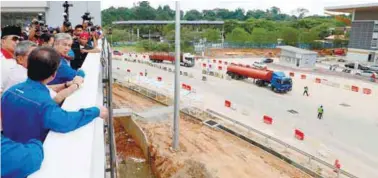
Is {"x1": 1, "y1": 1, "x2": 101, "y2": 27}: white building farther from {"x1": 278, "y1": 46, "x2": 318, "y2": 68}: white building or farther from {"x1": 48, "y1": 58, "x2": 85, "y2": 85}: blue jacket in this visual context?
{"x1": 278, "y1": 46, "x2": 318, "y2": 68}: white building

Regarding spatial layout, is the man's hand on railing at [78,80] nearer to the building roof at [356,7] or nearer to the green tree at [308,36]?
the building roof at [356,7]

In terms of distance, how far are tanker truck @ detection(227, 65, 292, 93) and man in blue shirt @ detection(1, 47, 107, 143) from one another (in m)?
23.6

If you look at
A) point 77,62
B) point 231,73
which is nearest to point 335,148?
point 77,62

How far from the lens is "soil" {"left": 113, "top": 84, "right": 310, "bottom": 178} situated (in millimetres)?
11016

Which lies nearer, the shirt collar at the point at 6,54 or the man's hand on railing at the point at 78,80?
the man's hand on railing at the point at 78,80

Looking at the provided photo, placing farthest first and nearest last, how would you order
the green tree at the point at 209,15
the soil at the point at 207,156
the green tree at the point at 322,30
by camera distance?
1. the green tree at the point at 209,15
2. the green tree at the point at 322,30
3. the soil at the point at 207,156

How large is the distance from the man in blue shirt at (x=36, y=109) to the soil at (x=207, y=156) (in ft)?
30.6

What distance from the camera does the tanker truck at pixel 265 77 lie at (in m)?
24.3

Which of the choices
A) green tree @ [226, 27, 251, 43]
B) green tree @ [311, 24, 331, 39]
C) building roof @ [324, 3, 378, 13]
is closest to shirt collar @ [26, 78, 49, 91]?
building roof @ [324, 3, 378, 13]

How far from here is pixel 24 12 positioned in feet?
64.4

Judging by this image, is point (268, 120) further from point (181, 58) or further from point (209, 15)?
point (209, 15)

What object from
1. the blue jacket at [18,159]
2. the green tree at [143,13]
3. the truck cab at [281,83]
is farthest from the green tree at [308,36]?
the blue jacket at [18,159]

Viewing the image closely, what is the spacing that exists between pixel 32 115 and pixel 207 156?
1062cm

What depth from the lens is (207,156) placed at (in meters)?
12.1
